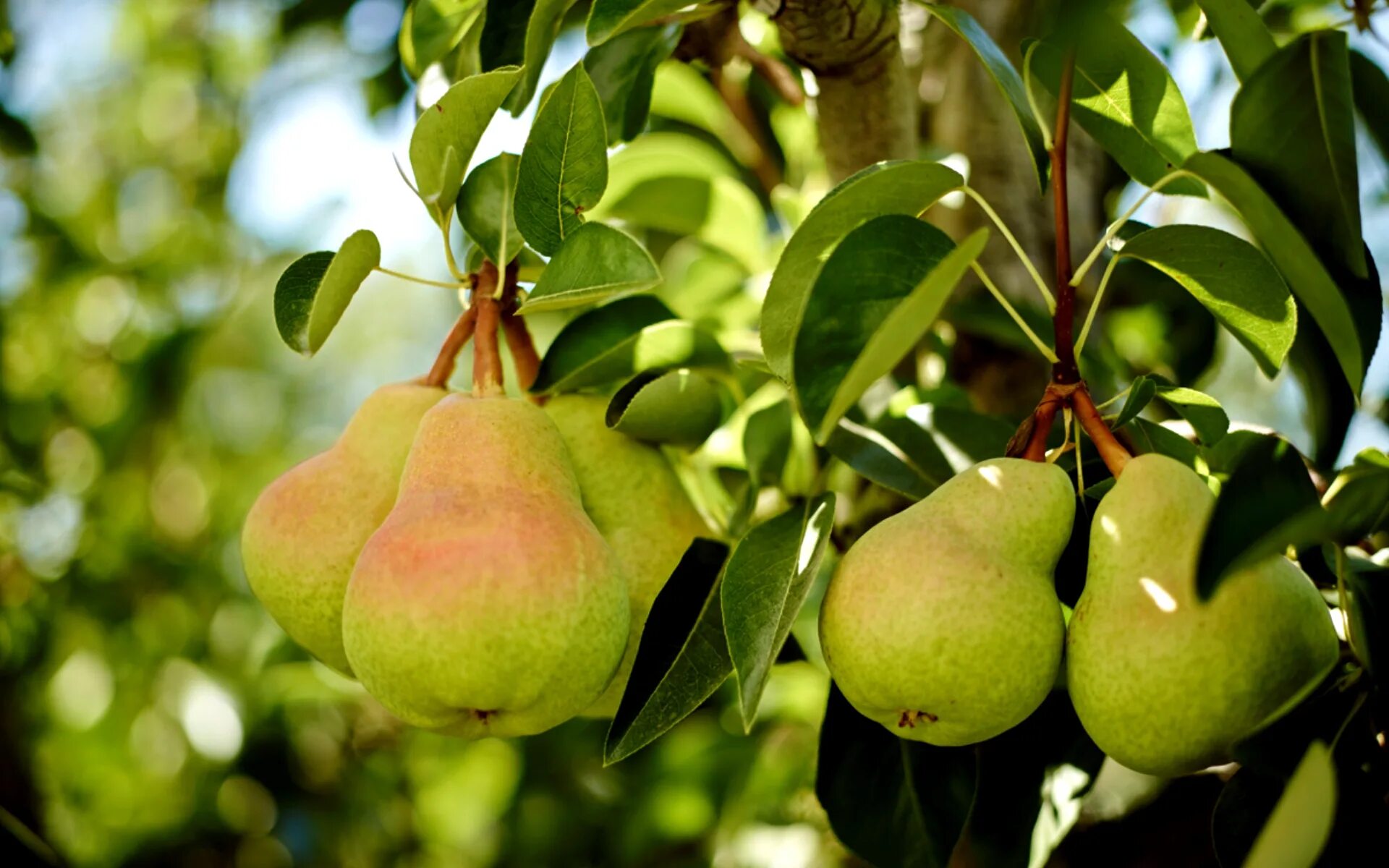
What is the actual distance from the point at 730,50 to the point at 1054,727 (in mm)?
673

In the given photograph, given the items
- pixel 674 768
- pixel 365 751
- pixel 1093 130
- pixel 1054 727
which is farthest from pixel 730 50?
pixel 365 751

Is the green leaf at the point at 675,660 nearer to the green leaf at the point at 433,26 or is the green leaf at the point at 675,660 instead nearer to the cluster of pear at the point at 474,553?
the cluster of pear at the point at 474,553

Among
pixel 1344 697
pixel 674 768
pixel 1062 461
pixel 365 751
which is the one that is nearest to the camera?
pixel 1344 697

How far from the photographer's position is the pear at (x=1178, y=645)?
0.57 meters

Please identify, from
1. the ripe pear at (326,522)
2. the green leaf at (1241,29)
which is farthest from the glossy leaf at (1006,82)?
the ripe pear at (326,522)

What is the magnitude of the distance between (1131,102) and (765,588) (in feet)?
1.27

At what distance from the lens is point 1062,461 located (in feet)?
2.50

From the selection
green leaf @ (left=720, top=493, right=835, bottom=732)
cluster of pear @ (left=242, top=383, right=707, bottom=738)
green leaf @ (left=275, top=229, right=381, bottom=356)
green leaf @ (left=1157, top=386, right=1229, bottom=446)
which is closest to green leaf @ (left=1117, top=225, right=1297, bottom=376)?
green leaf @ (left=1157, top=386, right=1229, bottom=446)

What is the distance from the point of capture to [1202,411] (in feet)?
2.49

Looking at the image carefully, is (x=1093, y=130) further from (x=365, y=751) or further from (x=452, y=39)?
(x=365, y=751)

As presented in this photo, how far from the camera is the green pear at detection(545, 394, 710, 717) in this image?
0.78 m

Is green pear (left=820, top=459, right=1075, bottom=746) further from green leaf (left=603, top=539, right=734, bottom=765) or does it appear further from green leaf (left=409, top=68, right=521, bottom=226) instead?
green leaf (left=409, top=68, right=521, bottom=226)

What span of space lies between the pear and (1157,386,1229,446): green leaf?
0.13 m

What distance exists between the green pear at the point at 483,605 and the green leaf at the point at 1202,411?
373mm
